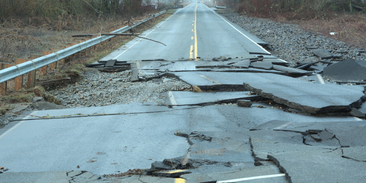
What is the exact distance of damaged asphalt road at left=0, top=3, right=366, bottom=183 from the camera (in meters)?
3.84

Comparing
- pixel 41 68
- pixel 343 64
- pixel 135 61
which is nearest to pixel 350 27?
pixel 343 64

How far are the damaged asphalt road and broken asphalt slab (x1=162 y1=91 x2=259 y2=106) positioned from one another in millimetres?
27

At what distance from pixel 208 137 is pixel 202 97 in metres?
2.80

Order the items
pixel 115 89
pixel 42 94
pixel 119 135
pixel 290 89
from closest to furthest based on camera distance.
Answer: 1. pixel 119 135
2. pixel 290 89
3. pixel 42 94
4. pixel 115 89

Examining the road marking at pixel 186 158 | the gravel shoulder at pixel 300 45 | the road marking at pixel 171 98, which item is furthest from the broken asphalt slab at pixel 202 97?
the gravel shoulder at pixel 300 45

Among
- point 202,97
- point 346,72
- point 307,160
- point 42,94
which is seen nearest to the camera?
point 307,160

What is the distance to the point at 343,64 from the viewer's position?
34.0 feet

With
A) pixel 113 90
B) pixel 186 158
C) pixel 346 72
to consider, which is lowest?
pixel 186 158

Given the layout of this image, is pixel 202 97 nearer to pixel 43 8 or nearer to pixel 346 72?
pixel 346 72

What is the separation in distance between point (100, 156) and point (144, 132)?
1.21 metres

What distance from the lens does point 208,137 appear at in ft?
17.1

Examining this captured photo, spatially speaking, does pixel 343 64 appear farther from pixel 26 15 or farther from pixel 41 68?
pixel 26 15

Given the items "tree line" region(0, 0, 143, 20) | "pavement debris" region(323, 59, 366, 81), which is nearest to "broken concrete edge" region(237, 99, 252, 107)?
"pavement debris" region(323, 59, 366, 81)

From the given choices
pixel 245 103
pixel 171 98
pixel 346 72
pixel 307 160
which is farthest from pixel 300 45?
pixel 307 160
